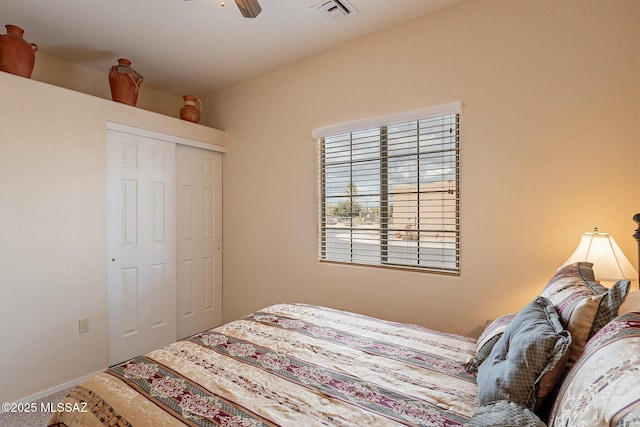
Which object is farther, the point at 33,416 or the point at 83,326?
the point at 83,326

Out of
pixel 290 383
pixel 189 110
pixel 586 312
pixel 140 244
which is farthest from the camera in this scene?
pixel 189 110

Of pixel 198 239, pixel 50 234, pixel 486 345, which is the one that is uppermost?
pixel 50 234

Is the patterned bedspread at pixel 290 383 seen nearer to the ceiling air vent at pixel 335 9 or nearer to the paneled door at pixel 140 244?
the paneled door at pixel 140 244

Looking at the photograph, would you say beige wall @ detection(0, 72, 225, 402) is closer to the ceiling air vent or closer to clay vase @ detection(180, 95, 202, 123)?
clay vase @ detection(180, 95, 202, 123)

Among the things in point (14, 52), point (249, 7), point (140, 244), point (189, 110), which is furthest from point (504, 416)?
point (189, 110)

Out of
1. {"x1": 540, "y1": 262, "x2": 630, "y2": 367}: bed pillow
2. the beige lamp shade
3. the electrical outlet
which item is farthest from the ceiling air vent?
the electrical outlet

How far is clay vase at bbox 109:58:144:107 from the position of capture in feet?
9.19

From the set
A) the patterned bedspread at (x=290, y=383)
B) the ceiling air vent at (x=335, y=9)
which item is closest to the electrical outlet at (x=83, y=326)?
the patterned bedspread at (x=290, y=383)

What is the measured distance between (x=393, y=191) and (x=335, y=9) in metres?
1.38

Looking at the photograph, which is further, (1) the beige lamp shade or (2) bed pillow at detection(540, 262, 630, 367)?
(1) the beige lamp shade

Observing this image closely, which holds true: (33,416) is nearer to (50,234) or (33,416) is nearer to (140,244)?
(50,234)

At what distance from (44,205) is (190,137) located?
140 centimetres

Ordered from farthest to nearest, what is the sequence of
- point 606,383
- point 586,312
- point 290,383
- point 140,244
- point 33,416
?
point 140,244 < point 33,416 < point 290,383 < point 586,312 < point 606,383

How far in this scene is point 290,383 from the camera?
1259 millimetres
